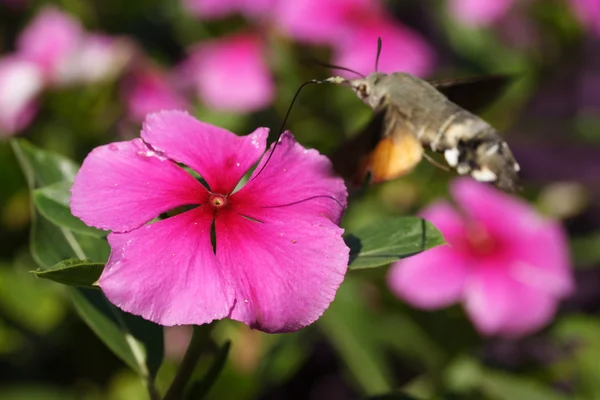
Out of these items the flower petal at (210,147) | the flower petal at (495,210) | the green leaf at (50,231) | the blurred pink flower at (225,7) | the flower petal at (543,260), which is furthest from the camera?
the blurred pink flower at (225,7)

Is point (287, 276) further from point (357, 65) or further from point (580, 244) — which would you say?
point (580, 244)

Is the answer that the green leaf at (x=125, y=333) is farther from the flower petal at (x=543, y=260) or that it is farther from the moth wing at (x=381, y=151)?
the flower petal at (x=543, y=260)

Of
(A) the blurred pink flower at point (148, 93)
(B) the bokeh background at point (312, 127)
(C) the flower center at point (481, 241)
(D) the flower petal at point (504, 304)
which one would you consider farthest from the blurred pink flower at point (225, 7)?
(D) the flower petal at point (504, 304)

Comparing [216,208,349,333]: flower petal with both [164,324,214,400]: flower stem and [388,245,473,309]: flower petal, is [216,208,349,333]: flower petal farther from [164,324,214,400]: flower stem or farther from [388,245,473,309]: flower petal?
[388,245,473,309]: flower petal

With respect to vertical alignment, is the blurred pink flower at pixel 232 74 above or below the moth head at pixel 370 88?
below

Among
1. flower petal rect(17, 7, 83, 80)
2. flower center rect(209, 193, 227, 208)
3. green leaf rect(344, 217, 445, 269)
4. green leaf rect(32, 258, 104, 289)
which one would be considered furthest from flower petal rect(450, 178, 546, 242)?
green leaf rect(32, 258, 104, 289)

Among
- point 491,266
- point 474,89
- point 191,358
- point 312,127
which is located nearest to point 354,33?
point 312,127

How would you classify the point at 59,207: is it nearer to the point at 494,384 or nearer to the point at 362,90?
the point at 362,90

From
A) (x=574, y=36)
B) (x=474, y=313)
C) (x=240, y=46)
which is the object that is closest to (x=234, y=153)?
(x=474, y=313)
